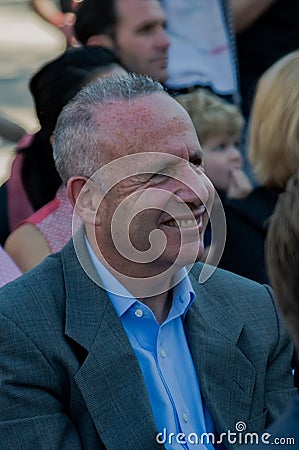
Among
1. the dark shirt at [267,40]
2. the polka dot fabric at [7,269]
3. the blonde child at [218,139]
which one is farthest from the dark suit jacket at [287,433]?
the dark shirt at [267,40]

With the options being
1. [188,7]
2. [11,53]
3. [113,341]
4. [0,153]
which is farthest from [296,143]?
[11,53]

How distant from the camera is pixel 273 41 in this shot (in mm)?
4367

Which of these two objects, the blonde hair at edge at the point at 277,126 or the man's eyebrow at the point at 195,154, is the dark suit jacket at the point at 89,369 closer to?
the man's eyebrow at the point at 195,154

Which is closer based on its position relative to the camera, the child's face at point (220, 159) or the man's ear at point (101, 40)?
the child's face at point (220, 159)

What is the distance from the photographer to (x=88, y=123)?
2420mm

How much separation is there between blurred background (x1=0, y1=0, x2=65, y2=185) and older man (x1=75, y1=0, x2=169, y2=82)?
2.73m

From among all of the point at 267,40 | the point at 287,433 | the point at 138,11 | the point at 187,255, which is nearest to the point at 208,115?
the point at 138,11

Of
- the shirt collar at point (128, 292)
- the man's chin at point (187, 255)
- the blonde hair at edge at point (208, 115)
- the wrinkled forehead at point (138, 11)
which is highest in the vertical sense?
the man's chin at point (187, 255)

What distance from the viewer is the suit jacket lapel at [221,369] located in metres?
2.37

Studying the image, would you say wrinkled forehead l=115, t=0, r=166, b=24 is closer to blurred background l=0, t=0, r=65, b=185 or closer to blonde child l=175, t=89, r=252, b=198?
blonde child l=175, t=89, r=252, b=198

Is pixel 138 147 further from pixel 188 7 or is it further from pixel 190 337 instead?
pixel 188 7

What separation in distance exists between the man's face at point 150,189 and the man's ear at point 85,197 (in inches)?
0.8

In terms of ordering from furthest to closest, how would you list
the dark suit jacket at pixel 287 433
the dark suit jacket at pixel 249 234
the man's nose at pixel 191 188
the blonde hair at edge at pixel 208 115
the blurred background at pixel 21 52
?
the blurred background at pixel 21 52, the blonde hair at edge at pixel 208 115, the dark suit jacket at pixel 249 234, the man's nose at pixel 191 188, the dark suit jacket at pixel 287 433

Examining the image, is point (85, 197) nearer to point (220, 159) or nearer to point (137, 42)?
point (220, 159)
